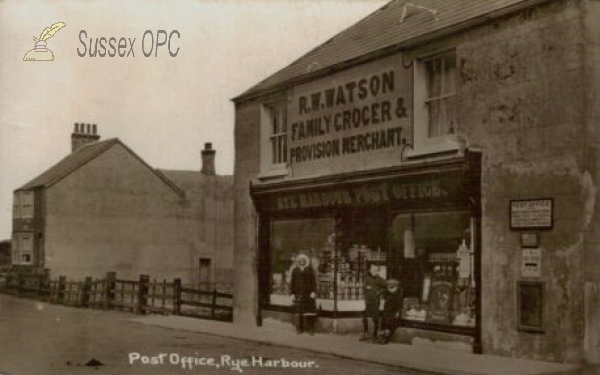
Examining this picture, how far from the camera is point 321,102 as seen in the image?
11508 mm

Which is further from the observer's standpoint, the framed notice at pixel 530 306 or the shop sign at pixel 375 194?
the shop sign at pixel 375 194

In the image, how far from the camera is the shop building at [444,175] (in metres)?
8.05

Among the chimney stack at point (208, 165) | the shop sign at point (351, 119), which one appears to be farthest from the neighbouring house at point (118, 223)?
the shop sign at point (351, 119)

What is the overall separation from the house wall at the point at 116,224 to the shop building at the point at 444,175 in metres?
11.9

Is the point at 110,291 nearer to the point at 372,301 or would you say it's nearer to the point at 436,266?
the point at 372,301

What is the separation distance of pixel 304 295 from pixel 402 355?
318cm

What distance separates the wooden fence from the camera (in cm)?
1579

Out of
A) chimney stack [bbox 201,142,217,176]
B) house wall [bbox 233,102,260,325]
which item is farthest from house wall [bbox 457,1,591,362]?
chimney stack [bbox 201,142,217,176]

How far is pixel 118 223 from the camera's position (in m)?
28.2

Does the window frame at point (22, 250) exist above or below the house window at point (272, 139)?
below

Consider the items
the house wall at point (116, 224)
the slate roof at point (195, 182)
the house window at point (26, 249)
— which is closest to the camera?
the house window at point (26, 249)

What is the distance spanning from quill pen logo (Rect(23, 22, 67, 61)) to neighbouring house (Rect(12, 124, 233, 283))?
42.2ft

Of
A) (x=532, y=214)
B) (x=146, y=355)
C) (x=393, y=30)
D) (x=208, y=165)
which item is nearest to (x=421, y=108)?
(x=393, y=30)

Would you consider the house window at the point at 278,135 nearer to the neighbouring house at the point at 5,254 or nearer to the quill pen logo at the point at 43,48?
the quill pen logo at the point at 43,48
